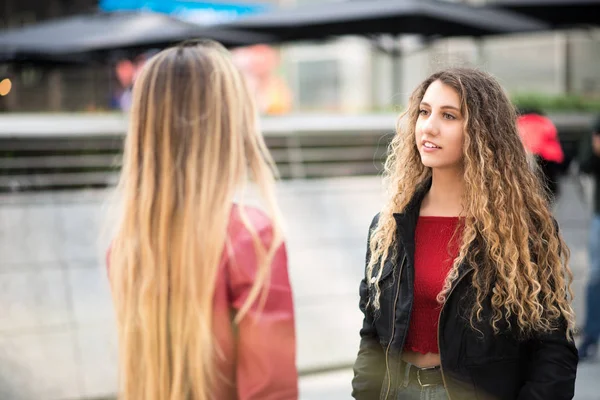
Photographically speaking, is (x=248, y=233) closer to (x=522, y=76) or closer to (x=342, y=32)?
(x=342, y=32)

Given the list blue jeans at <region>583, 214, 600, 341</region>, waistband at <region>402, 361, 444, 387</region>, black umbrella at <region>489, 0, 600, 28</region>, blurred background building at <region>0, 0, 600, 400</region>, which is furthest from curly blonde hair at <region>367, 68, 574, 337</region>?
black umbrella at <region>489, 0, 600, 28</region>

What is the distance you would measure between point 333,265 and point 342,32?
4.71m

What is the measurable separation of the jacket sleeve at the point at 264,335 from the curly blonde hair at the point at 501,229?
804mm

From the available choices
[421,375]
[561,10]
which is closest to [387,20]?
[561,10]

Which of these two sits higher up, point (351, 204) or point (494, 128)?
point (494, 128)

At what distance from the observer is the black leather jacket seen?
8.81 ft

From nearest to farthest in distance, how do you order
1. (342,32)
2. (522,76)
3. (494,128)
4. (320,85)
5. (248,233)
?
(248,233), (494,128), (342,32), (522,76), (320,85)

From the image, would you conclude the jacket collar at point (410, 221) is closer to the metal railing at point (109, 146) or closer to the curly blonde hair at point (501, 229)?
the curly blonde hair at point (501, 229)

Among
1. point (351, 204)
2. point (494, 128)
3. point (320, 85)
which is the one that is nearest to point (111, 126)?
point (351, 204)

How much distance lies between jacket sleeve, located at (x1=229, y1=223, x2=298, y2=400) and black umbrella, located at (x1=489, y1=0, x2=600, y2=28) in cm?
1026

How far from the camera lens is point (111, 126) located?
10156 mm

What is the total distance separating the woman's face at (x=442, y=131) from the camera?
2.85 m

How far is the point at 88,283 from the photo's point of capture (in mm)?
7273

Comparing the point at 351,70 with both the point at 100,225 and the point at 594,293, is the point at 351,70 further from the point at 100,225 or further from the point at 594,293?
the point at 594,293
